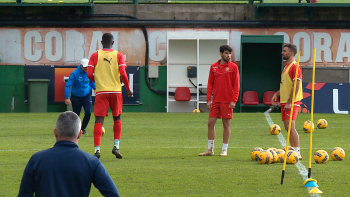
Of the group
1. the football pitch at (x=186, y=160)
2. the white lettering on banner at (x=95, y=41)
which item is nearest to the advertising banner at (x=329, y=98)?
the football pitch at (x=186, y=160)

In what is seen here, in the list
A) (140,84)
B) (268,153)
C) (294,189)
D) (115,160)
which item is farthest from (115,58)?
(140,84)

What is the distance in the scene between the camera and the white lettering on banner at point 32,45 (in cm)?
2311

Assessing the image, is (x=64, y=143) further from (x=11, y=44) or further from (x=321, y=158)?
(x=11, y=44)

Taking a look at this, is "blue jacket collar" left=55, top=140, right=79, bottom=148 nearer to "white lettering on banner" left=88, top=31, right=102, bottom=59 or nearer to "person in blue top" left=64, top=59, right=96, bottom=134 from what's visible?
"person in blue top" left=64, top=59, right=96, bottom=134

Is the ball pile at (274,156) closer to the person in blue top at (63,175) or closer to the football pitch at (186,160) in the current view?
the football pitch at (186,160)

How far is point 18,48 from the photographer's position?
23.1 meters

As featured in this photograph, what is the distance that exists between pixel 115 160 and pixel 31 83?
14548 millimetres

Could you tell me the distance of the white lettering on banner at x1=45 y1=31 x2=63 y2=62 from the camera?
76.0 feet

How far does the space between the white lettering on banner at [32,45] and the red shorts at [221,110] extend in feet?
49.6

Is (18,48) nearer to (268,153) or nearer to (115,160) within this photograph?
(115,160)

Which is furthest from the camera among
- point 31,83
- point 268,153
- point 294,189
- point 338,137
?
point 31,83

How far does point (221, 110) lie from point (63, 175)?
629cm

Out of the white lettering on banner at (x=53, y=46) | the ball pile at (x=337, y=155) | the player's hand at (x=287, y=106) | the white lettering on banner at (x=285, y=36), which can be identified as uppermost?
the white lettering on banner at (x=285, y=36)

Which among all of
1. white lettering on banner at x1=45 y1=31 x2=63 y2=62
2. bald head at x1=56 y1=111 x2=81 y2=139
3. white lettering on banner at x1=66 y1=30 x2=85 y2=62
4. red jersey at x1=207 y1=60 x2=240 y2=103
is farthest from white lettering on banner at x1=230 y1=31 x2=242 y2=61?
bald head at x1=56 y1=111 x2=81 y2=139
